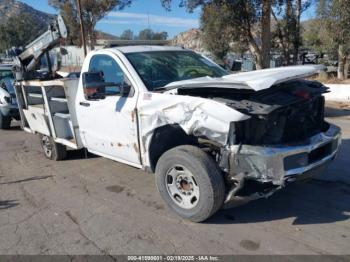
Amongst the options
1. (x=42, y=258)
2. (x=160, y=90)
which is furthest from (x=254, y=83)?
(x=42, y=258)

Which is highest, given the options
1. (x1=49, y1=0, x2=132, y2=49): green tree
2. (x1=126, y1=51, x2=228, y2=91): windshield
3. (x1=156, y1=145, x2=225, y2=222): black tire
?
(x1=49, y1=0, x2=132, y2=49): green tree

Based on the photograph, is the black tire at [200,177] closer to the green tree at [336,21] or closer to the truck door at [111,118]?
the truck door at [111,118]

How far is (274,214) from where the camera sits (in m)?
4.55

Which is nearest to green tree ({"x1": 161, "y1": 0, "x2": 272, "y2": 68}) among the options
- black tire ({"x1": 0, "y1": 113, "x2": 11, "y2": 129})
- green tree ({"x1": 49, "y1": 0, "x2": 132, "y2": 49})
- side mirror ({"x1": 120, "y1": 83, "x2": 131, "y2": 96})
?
black tire ({"x1": 0, "y1": 113, "x2": 11, "y2": 129})

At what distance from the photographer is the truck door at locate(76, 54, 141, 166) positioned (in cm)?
500

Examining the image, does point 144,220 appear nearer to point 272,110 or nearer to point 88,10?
point 272,110

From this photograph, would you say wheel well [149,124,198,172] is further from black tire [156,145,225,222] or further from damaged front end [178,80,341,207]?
damaged front end [178,80,341,207]

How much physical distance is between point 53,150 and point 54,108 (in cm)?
88

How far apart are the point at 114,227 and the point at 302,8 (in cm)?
1729

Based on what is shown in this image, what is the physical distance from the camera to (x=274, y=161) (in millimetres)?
3814

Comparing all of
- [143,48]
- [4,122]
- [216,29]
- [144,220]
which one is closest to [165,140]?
[144,220]

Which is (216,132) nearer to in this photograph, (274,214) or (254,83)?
(254,83)

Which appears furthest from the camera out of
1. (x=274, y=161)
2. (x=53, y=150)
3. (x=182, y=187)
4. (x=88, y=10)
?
(x=88, y=10)

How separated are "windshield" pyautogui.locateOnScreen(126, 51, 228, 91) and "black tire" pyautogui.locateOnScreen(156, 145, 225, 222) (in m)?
1.00
